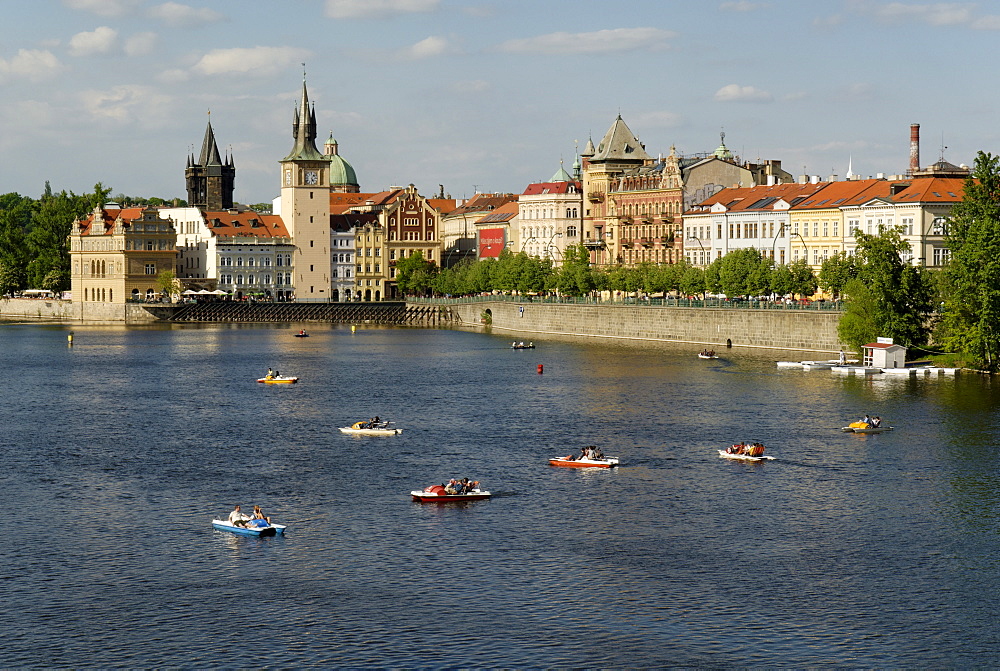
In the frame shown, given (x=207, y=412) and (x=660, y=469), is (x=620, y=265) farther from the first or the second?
(x=660, y=469)

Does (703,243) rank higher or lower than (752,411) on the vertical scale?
higher

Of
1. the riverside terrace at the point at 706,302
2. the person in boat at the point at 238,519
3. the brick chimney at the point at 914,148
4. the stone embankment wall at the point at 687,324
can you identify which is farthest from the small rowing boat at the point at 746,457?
the brick chimney at the point at 914,148

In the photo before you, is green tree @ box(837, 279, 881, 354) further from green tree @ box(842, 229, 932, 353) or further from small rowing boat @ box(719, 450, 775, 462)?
small rowing boat @ box(719, 450, 775, 462)

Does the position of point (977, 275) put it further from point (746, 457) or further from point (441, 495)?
point (441, 495)

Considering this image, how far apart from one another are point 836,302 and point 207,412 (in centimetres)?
5411

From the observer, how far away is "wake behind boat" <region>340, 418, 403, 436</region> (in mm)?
80000

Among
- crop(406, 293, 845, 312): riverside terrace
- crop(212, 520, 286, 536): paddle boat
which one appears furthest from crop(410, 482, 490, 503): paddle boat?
crop(406, 293, 845, 312): riverside terrace

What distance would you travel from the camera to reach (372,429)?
80188mm

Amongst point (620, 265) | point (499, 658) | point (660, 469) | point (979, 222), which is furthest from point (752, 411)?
point (620, 265)

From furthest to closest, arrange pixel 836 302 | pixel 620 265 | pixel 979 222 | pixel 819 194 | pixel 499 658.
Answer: pixel 620 265 → pixel 819 194 → pixel 836 302 → pixel 979 222 → pixel 499 658

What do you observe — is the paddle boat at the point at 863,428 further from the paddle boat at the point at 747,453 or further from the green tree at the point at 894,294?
the green tree at the point at 894,294

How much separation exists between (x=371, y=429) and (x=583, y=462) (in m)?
16.2

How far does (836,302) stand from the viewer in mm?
121438

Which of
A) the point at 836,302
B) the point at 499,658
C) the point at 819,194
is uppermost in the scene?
the point at 819,194
